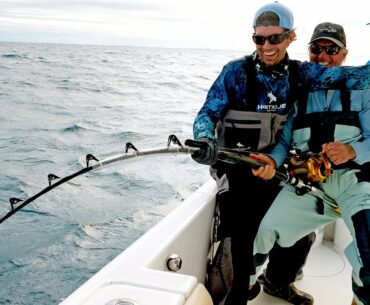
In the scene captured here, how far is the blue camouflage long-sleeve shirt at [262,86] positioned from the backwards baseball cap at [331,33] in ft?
1.34

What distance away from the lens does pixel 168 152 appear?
161 centimetres

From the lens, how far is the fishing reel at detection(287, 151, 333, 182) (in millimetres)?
2031

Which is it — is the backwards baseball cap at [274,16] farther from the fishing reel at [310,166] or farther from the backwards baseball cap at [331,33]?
the fishing reel at [310,166]

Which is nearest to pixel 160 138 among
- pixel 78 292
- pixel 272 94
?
pixel 272 94

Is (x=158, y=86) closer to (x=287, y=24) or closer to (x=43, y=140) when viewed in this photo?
(x=43, y=140)

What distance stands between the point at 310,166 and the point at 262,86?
1.56 ft

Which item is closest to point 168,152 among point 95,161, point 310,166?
point 95,161

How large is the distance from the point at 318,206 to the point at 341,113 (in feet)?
1.60

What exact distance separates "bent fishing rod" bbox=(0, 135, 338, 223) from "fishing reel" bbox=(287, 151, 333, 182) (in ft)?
0.16

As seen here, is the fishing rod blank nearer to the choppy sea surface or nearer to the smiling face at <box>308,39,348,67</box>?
the choppy sea surface

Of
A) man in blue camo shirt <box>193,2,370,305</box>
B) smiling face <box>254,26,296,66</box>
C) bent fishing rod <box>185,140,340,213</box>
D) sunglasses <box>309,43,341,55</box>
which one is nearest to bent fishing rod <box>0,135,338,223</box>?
bent fishing rod <box>185,140,340,213</box>

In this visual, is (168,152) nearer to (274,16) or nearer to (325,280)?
(274,16)

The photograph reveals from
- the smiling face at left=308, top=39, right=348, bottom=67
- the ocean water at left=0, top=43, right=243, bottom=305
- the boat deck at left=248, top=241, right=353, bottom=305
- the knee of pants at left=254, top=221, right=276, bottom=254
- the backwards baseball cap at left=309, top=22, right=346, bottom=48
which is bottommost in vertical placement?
the ocean water at left=0, top=43, right=243, bottom=305

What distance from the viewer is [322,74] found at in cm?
214
